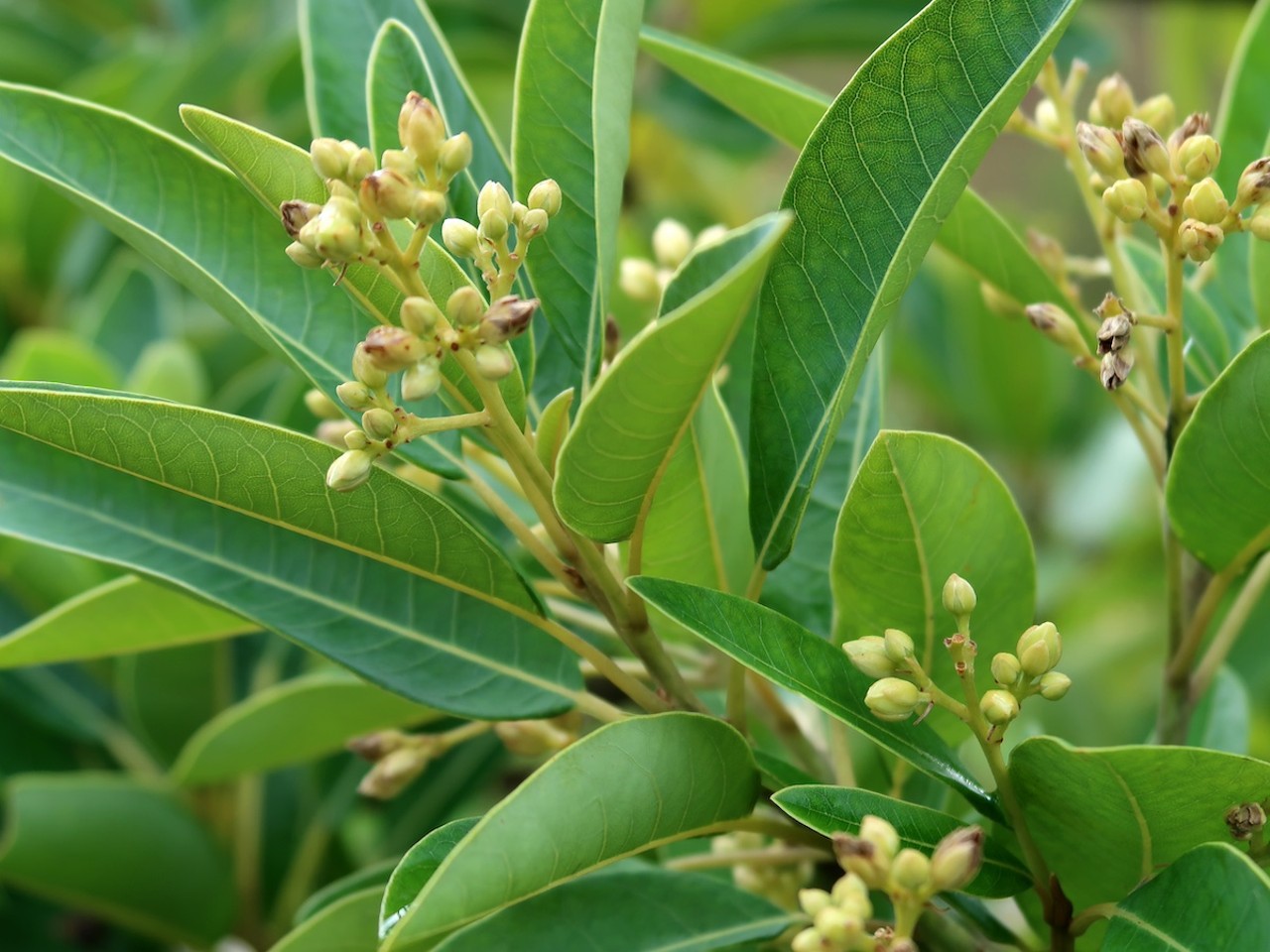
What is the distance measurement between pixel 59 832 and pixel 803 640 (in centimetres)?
109

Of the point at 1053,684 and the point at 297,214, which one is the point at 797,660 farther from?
the point at 297,214

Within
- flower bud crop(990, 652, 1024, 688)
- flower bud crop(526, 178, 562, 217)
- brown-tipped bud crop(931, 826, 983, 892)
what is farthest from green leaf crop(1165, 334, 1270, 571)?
flower bud crop(526, 178, 562, 217)

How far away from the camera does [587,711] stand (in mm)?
1090

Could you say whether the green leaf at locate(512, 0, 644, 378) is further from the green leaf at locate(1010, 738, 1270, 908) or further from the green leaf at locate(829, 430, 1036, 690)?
the green leaf at locate(1010, 738, 1270, 908)

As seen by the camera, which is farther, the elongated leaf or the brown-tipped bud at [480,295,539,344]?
the elongated leaf

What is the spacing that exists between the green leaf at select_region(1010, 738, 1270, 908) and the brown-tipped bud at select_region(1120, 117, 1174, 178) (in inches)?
15.7

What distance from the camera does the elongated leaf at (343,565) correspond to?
39.0 inches

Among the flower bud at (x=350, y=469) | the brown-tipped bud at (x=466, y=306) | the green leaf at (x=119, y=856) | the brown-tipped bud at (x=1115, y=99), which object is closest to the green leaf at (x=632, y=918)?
the flower bud at (x=350, y=469)

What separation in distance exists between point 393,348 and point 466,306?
0.05 m

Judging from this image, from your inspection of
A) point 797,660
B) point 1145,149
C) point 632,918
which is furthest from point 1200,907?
point 1145,149

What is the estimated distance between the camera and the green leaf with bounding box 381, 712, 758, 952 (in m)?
0.78

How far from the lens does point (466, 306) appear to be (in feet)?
2.64

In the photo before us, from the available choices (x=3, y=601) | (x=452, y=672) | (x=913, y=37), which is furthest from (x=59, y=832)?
(x=913, y=37)

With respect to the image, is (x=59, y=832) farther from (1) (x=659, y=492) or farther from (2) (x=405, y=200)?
(2) (x=405, y=200)
